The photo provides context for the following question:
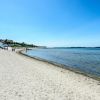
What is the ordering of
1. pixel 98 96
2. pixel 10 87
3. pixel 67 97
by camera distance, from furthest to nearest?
1. pixel 10 87
2. pixel 98 96
3. pixel 67 97

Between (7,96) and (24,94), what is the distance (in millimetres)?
957

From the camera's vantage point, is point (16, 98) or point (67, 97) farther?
point (67, 97)

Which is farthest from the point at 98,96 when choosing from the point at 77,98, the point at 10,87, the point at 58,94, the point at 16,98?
the point at 10,87

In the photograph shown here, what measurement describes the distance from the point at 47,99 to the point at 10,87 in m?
2.97

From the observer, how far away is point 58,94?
9.26 metres

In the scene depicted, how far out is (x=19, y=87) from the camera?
10.3 meters

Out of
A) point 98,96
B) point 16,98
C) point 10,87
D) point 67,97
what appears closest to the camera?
point 16,98

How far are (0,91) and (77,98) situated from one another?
4.34 metres

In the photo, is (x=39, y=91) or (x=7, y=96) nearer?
(x=7, y=96)

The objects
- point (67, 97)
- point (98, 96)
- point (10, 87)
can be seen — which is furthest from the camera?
point (10, 87)

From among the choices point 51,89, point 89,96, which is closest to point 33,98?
point 51,89

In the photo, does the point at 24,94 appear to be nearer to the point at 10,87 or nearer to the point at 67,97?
the point at 10,87

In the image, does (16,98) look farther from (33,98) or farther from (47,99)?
(47,99)

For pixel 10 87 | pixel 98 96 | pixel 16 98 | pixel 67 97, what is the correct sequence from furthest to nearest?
pixel 10 87 < pixel 98 96 < pixel 67 97 < pixel 16 98
